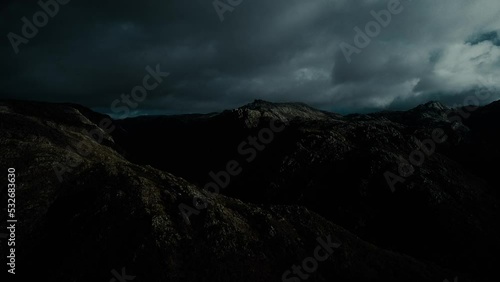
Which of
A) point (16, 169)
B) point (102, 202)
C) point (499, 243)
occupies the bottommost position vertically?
point (499, 243)

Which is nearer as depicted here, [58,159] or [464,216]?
[58,159]

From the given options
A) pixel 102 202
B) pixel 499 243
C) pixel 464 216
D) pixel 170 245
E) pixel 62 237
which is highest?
pixel 102 202

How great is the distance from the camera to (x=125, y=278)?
78875mm

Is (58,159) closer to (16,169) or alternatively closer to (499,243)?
(16,169)

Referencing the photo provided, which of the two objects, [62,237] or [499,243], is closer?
[62,237]

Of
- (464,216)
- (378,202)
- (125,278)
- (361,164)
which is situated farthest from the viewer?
(361,164)

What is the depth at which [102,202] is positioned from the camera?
95.6 meters

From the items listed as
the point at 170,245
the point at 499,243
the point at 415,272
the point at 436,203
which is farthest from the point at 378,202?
the point at 170,245

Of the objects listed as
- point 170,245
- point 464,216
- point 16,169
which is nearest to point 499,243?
point 464,216

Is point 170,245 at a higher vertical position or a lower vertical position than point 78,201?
lower

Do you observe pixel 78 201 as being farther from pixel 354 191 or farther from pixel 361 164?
pixel 361 164

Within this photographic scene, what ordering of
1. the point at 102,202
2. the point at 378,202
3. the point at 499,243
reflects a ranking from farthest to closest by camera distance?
the point at 378,202 → the point at 499,243 → the point at 102,202

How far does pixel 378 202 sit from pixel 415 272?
75.6 meters

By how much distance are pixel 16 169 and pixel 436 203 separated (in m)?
150
